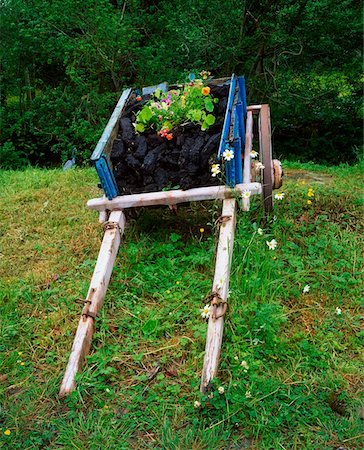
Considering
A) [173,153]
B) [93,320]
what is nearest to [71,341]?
[93,320]

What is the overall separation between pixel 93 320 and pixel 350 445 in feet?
5.01

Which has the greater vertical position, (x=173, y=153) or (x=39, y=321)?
(x=173, y=153)

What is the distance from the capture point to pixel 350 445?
2.17 meters

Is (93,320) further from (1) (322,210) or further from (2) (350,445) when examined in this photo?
(1) (322,210)

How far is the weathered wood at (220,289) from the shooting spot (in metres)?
2.43

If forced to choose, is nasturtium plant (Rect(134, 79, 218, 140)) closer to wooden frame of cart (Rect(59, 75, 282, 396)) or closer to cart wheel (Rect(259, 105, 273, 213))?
wooden frame of cart (Rect(59, 75, 282, 396))

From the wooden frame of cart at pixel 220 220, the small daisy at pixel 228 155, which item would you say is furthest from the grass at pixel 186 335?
the small daisy at pixel 228 155

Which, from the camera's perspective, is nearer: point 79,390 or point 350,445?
point 350,445

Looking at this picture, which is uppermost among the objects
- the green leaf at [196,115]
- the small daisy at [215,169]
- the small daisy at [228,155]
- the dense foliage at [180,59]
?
the green leaf at [196,115]

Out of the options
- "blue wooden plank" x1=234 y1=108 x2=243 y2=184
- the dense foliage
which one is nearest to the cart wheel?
"blue wooden plank" x1=234 y1=108 x2=243 y2=184

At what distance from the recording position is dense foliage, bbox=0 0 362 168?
7.76 metres

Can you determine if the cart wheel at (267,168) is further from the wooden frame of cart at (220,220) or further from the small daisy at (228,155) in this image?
the small daisy at (228,155)

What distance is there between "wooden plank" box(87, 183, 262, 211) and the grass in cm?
36

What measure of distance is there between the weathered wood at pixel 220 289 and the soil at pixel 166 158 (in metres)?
0.34
